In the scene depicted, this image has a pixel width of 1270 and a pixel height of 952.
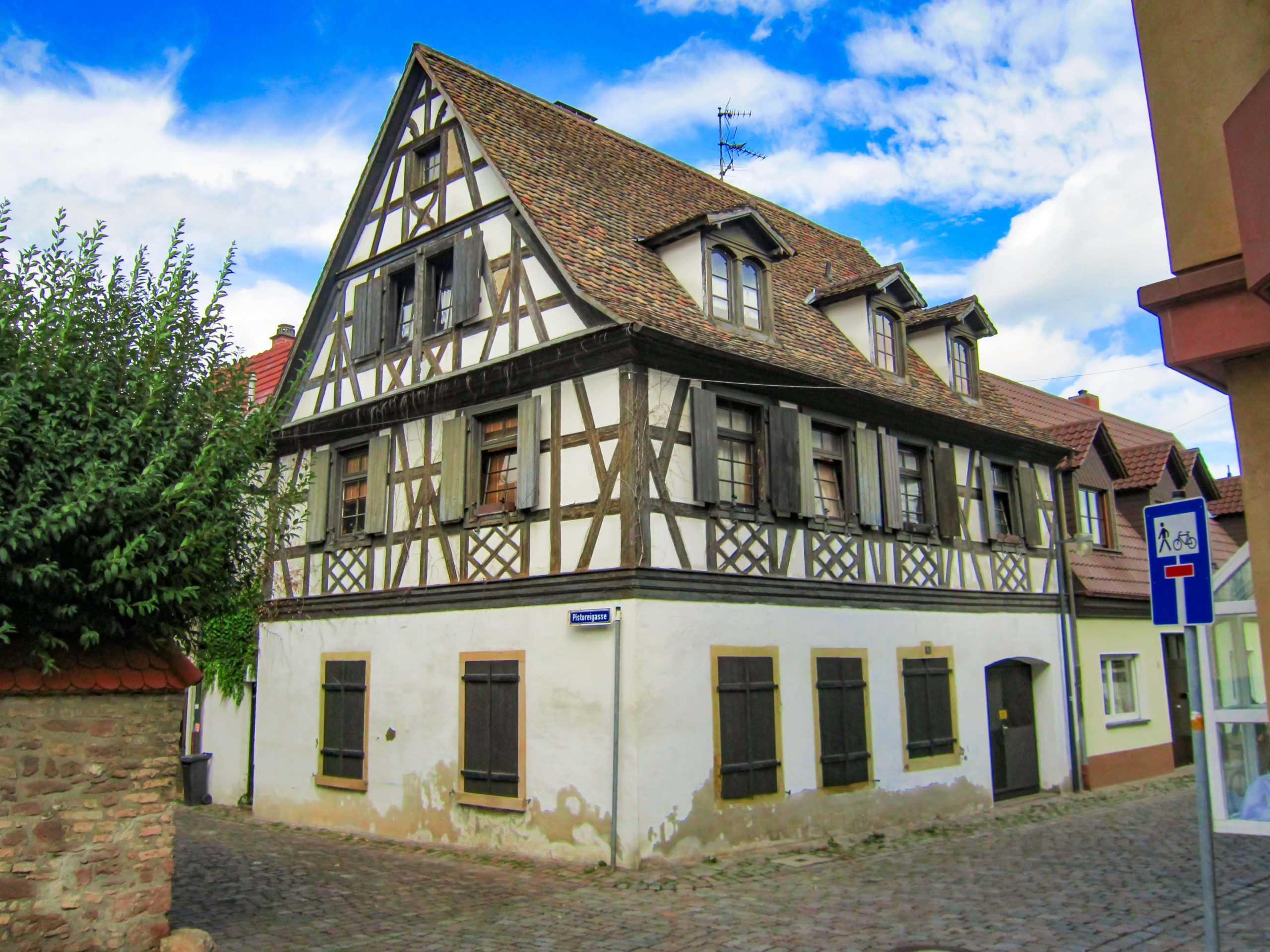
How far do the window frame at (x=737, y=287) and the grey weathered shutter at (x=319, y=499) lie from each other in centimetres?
623

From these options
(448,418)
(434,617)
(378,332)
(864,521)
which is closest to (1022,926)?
(864,521)

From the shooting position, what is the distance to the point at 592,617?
11.4 metres

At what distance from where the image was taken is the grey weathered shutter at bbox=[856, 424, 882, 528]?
14180 mm

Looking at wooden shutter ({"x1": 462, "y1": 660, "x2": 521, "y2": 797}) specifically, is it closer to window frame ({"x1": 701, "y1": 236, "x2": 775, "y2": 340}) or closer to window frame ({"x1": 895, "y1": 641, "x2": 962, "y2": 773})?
window frame ({"x1": 701, "y1": 236, "x2": 775, "y2": 340})

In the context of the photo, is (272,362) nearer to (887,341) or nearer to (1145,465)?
(887,341)

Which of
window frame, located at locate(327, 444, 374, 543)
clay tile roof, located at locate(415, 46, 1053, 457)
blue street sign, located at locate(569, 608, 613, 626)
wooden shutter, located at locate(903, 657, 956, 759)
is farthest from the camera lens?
window frame, located at locate(327, 444, 374, 543)

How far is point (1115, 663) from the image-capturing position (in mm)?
18953

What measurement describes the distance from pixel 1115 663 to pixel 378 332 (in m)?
13.9

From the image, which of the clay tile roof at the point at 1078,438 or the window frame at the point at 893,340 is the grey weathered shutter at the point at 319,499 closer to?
the window frame at the point at 893,340

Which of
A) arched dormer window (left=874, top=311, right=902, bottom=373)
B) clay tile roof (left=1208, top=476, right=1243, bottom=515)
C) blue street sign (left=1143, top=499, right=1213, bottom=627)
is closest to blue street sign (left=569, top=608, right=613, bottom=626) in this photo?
blue street sign (left=1143, top=499, right=1213, bottom=627)

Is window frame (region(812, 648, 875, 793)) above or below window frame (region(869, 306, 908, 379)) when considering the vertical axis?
below

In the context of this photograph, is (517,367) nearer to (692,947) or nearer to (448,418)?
(448,418)

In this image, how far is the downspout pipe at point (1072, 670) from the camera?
56.2 ft

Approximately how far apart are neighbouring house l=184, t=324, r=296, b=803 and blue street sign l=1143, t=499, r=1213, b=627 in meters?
13.4
